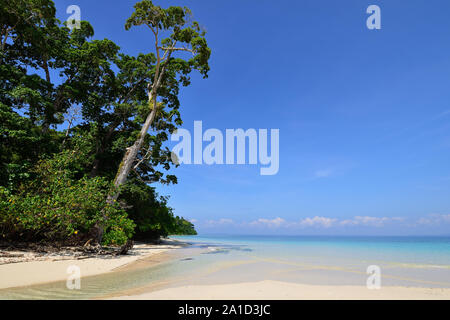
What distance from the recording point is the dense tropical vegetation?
10.7 m

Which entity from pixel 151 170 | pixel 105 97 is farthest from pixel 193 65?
pixel 151 170

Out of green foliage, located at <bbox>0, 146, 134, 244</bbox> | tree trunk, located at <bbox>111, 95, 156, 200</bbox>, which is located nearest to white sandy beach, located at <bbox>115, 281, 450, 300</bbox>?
green foliage, located at <bbox>0, 146, 134, 244</bbox>

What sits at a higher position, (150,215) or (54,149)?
(54,149)

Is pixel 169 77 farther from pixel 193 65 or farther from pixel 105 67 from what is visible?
pixel 105 67

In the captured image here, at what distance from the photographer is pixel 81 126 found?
62.1 feet

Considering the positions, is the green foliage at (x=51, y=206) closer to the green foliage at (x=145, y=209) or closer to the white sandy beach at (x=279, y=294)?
the green foliage at (x=145, y=209)

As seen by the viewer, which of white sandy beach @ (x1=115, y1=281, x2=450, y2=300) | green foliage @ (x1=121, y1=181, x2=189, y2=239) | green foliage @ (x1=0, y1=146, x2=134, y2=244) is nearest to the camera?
white sandy beach @ (x1=115, y1=281, x2=450, y2=300)

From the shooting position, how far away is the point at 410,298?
16.4 feet

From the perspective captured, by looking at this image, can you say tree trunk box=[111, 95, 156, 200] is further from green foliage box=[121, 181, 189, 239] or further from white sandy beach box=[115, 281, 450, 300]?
white sandy beach box=[115, 281, 450, 300]

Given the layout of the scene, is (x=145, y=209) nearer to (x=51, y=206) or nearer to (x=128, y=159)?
(x=128, y=159)


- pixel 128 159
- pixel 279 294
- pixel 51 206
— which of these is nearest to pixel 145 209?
pixel 128 159

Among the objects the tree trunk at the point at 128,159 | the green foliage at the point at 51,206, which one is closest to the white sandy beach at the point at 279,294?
the green foliage at the point at 51,206

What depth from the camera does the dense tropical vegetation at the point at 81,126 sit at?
10.7 m
